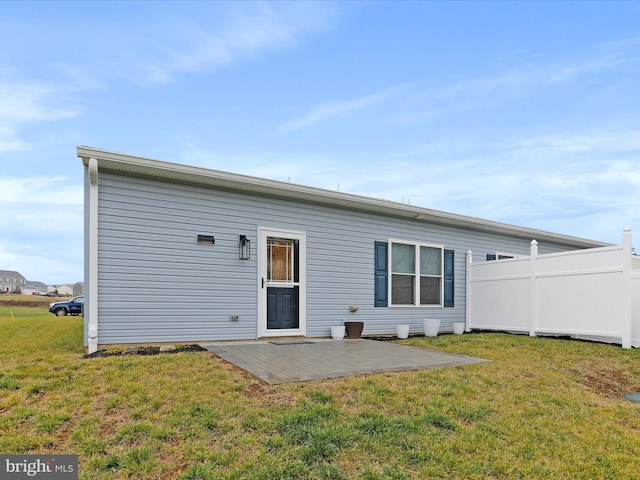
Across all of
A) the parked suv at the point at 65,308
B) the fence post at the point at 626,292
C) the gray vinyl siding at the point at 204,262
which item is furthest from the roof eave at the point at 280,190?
the parked suv at the point at 65,308

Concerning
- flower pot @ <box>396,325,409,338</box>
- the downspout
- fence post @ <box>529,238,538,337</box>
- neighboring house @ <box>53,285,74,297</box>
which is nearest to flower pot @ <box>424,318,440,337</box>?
flower pot @ <box>396,325,409,338</box>

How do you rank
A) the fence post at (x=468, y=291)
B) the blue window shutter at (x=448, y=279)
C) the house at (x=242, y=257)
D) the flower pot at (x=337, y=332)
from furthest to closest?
the fence post at (x=468, y=291) → the blue window shutter at (x=448, y=279) → the flower pot at (x=337, y=332) → the house at (x=242, y=257)

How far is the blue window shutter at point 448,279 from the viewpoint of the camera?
9.54 meters

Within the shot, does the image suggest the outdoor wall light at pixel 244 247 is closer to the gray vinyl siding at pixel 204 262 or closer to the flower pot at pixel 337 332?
the gray vinyl siding at pixel 204 262

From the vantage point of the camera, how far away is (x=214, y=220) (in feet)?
22.3

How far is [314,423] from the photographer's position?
2932mm

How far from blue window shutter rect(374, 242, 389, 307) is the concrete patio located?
1597mm

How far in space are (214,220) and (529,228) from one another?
8.38 metres

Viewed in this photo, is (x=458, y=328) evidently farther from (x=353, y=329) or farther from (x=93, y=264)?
(x=93, y=264)

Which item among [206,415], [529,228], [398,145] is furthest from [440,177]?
[206,415]

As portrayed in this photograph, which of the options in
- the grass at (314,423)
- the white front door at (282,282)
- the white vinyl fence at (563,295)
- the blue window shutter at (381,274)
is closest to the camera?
→ the grass at (314,423)

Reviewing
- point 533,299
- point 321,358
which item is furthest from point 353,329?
point 533,299

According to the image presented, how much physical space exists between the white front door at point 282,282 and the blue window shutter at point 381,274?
71.6 inches

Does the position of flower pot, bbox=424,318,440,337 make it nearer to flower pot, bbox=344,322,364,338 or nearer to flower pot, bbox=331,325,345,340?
flower pot, bbox=344,322,364,338
